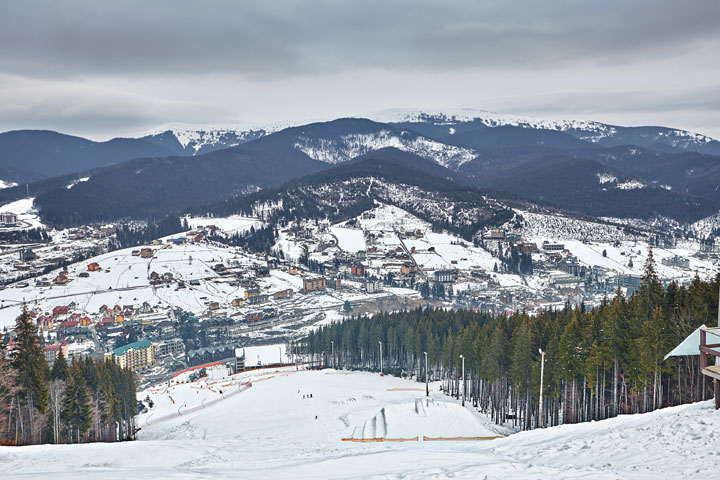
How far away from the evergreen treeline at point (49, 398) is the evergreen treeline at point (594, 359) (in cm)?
3311

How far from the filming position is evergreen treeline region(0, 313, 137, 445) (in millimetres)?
32188

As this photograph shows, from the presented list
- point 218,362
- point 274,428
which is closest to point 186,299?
point 218,362

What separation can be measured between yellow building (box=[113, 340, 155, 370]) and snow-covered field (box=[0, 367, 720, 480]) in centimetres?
5153

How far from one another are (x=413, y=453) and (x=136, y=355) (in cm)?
8654

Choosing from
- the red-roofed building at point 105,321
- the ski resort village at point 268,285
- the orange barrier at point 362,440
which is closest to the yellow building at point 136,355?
the ski resort village at point 268,285

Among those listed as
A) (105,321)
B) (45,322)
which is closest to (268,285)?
(105,321)

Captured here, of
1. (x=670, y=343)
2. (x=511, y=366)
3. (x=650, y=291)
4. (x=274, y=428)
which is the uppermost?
(x=650, y=291)

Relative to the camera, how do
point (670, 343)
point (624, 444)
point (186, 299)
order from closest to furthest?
1. point (624, 444)
2. point (670, 343)
3. point (186, 299)

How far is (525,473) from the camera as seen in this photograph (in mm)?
12430

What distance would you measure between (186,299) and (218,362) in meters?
46.5

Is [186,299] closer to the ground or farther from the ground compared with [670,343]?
closer to the ground

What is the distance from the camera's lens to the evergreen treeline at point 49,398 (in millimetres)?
32188

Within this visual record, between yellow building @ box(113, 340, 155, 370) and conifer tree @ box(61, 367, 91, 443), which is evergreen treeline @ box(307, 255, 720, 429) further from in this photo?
yellow building @ box(113, 340, 155, 370)

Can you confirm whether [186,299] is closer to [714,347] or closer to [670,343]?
[670,343]
